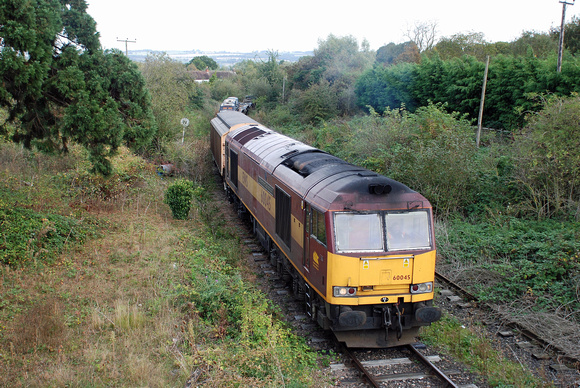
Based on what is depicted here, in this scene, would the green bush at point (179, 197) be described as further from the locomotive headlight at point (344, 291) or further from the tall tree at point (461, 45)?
the tall tree at point (461, 45)

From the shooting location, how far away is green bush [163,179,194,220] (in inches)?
574

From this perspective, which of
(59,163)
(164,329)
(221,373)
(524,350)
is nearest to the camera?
(221,373)

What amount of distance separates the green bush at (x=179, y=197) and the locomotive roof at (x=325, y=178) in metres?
2.98

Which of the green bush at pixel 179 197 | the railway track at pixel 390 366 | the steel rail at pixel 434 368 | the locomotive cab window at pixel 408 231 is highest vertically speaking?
the locomotive cab window at pixel 408 231

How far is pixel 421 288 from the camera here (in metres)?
7.59

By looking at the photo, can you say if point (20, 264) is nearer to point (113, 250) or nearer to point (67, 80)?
point (113, 250)

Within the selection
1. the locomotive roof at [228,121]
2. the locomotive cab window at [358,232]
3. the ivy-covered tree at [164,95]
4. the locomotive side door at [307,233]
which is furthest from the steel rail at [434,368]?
the ivy-covered tree at [164,95]

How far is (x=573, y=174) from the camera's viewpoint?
38.2ft

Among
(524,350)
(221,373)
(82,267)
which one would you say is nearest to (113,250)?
(82,267)

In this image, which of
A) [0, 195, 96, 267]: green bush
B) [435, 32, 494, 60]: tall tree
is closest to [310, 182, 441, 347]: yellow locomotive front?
[0, 195, 96, 267]: green bush

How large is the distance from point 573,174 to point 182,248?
1063cm

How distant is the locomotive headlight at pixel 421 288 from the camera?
7523mm

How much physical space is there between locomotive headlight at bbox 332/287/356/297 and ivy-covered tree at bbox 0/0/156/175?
261 inches

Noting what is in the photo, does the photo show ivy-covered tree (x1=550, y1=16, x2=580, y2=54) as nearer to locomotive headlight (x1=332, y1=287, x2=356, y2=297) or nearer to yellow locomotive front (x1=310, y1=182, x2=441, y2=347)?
yellow locomotive front (x1=310, y1=182, x2=441, y2=347)
